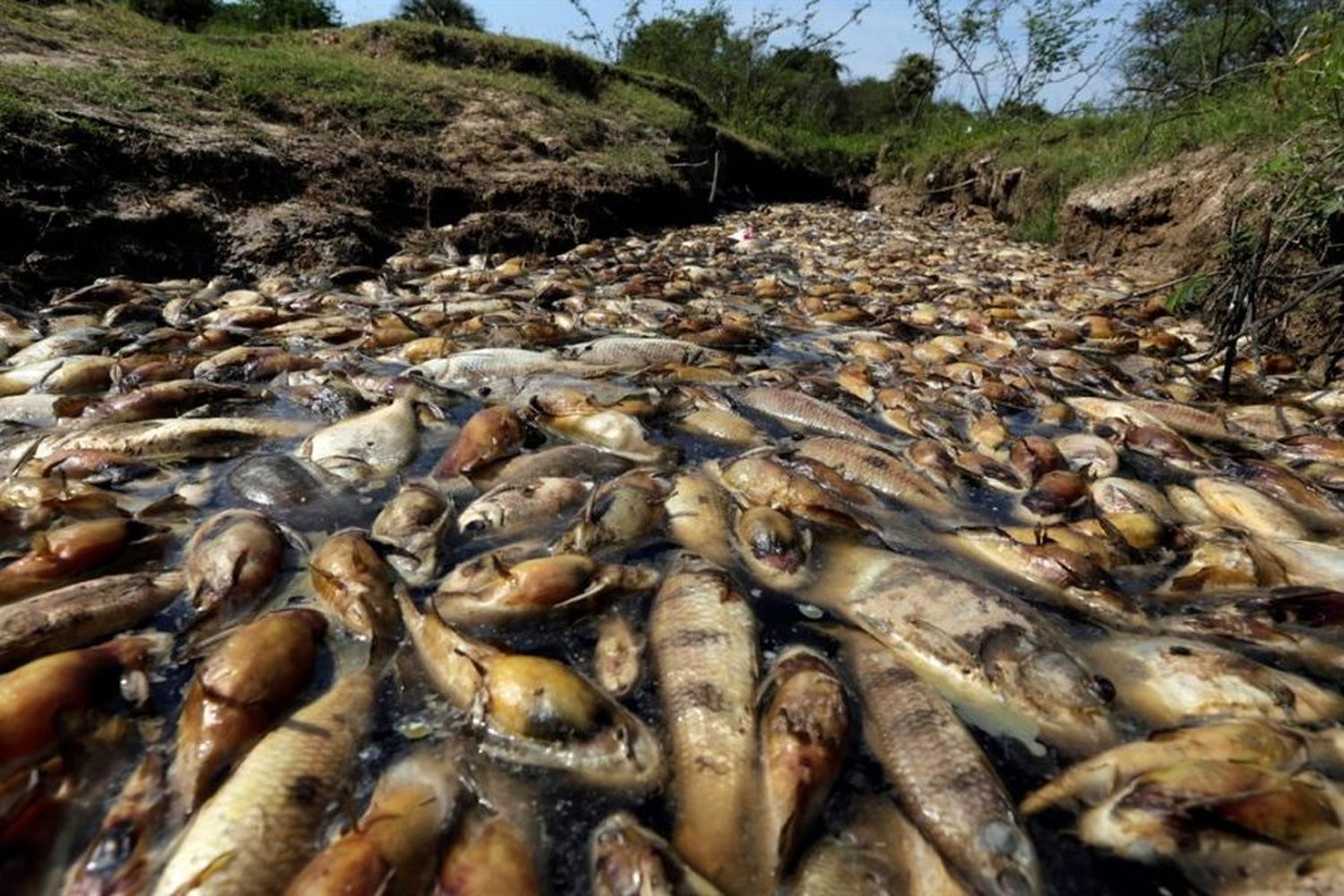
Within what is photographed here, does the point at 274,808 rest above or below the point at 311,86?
below

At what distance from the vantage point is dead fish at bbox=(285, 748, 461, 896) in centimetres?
110

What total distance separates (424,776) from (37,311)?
480cm

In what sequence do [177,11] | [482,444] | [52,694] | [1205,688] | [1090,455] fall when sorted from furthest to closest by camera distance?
[177,11], [1090,455], [482,444], [1205,688], [52,694]

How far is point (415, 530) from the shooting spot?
86.2 inches

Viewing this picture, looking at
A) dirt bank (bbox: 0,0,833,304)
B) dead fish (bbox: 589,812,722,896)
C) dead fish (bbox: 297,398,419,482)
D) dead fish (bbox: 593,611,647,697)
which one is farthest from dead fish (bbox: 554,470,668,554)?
dirt bank (bbox: 0,0,833,304)

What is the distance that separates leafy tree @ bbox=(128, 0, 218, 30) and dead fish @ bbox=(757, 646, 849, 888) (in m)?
16.6

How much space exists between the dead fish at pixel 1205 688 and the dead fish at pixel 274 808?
5.67 feet

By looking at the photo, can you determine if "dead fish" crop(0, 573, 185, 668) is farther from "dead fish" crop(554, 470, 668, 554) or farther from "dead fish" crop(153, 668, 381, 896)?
"dead fish" crop(554, 470, 668, 554)

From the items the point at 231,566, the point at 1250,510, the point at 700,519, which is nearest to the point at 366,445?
the point at 231,566

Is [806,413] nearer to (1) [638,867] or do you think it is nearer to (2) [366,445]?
(2) [366,445]

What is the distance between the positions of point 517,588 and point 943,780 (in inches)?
42.1

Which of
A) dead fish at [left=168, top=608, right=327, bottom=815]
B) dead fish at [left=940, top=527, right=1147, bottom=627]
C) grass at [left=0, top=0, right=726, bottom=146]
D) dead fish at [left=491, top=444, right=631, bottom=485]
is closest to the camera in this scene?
dead fish at [left=168, top=608, right=327, bottom=815]

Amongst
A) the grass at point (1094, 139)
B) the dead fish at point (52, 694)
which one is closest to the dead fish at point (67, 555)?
the dead fish at point (52, 694)

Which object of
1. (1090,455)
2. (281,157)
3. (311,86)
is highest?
(311,86)
